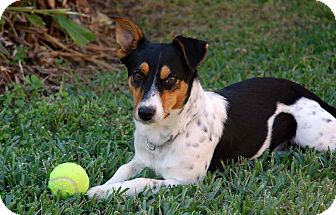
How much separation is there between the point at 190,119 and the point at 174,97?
0.29 meters

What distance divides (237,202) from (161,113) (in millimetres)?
770

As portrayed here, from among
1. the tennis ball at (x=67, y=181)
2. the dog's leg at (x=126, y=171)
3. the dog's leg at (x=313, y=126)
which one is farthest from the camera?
the dog's leg at (x=313, y=126)

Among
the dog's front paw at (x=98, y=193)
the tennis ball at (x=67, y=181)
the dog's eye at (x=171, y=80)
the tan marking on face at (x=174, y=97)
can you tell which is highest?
the dog's eye at (x=171, y=80)

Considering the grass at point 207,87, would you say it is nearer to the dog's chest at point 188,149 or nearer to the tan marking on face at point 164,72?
the dog's chest at point 188,149

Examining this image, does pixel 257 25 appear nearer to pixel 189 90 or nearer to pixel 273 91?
pixel 273 91

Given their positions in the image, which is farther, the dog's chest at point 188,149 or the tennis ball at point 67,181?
the dog's chest at point 188,149

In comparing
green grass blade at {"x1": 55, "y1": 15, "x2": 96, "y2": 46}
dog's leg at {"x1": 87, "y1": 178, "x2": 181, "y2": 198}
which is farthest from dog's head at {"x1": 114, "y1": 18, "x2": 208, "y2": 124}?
green grass blade at {"x1": 55, "y1": 15, "x2": 96, "y2": 46}

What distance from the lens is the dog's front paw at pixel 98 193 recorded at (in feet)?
13.8

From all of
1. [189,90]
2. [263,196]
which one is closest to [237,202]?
[263,196]

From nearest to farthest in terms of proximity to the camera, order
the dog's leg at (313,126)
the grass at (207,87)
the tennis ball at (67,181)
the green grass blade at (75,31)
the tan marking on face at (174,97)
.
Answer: the grass at (207,87), the tennis ball at (67,181), the tan marking on face at (174,97), the dog's leg at (313,126), the green grass blade at (75,31)

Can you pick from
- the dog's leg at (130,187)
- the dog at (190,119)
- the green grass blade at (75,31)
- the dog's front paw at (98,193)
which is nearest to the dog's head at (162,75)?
the dog at (190,119)

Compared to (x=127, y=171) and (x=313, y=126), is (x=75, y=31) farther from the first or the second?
(x=313, y=126)

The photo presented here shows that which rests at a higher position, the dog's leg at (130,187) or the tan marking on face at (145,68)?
the tan marking on face at (145,68)

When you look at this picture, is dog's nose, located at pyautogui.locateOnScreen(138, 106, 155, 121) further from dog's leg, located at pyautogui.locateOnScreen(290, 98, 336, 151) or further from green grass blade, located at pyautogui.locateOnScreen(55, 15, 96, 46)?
green grass blade, located at pyautogui.locateOnScreen(55, 15, 96, 46)
